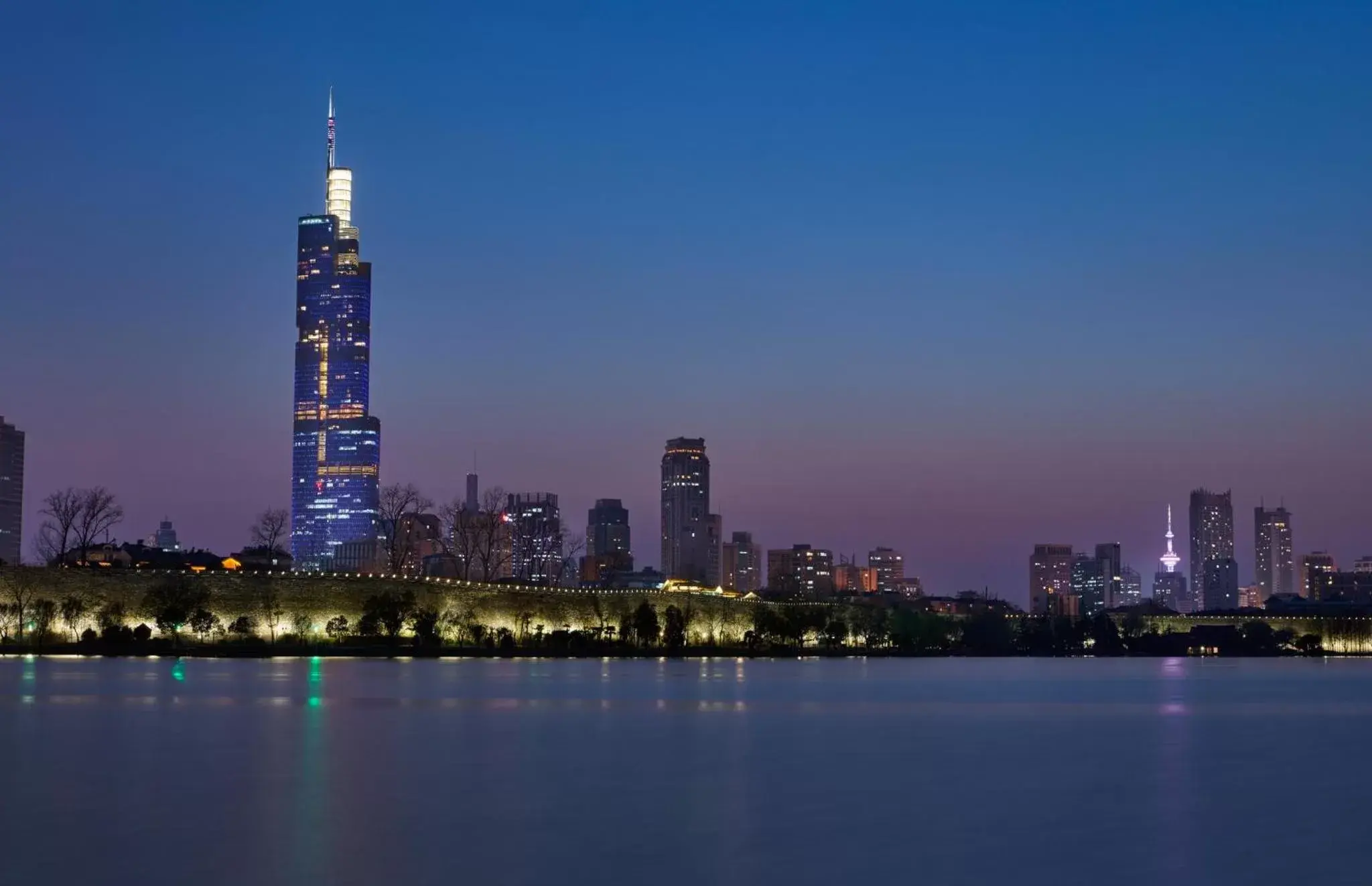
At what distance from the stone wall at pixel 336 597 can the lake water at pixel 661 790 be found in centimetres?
6757

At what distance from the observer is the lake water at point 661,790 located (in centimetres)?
2308

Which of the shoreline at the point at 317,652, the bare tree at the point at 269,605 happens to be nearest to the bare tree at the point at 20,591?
the shoreline at the point at 317,652

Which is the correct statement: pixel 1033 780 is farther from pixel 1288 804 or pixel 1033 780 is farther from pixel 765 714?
pixel 765 714

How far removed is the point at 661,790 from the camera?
3231 centimetres

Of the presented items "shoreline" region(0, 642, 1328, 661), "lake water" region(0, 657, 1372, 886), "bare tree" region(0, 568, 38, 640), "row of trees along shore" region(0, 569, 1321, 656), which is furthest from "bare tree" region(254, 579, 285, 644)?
"lake water" region(0, 657, 1372, 886)

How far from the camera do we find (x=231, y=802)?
29.2m

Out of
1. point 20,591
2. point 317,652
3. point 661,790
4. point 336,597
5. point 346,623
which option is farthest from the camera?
point 336,597

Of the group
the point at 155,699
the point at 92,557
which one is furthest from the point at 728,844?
the point at 92,557

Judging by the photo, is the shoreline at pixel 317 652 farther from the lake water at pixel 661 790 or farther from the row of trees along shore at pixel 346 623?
the lake water at pixel 661 790

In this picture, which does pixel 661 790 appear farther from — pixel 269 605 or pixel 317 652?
pixel 269 605

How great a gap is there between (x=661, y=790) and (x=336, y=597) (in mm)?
115286

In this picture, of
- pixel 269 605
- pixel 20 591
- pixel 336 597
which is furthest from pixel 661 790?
pixel 336 597

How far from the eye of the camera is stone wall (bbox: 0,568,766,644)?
Answer: 131500mm

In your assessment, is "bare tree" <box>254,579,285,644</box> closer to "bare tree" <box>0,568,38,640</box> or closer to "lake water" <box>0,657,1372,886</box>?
"bare tree" <box>0,568,38,640</box>
